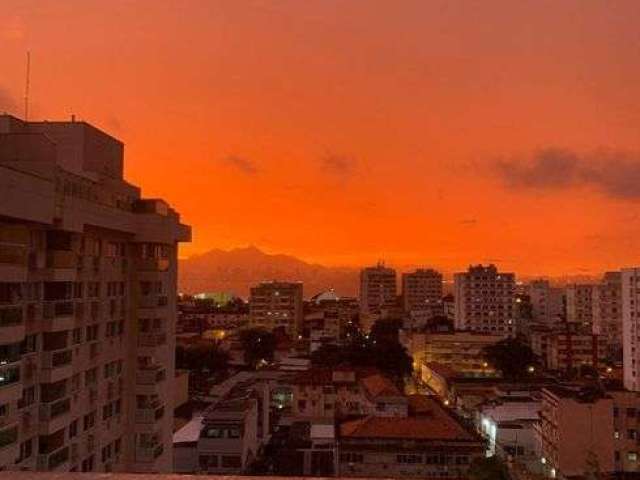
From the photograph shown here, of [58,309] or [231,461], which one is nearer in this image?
[58,309]

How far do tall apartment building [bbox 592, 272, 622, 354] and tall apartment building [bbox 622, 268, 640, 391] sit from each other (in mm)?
16966

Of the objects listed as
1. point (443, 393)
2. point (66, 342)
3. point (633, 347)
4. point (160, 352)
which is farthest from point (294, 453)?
point (633, 347)

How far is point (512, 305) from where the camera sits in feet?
186

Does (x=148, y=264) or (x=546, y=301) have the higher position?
(x=148, y=264)

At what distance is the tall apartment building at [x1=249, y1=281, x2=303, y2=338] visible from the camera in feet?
193

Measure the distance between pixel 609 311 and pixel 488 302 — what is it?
10562 millimetres

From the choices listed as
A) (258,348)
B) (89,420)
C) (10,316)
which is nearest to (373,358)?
(258,348)

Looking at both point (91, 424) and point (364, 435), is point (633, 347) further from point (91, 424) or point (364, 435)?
point (91, 424)

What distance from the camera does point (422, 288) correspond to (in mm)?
78688

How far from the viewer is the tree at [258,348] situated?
38781 mm

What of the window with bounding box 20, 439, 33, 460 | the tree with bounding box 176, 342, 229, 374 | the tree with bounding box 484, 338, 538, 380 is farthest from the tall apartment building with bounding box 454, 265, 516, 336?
the window with bounding box 20, 439, 33, 460

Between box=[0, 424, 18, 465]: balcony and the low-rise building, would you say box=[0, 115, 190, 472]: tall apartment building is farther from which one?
the low-rise building

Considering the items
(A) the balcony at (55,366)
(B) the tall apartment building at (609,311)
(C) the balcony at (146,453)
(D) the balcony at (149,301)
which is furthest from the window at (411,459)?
(B) the tall apartment building at (609,311)

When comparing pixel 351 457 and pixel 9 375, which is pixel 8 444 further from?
pixel 351 457
